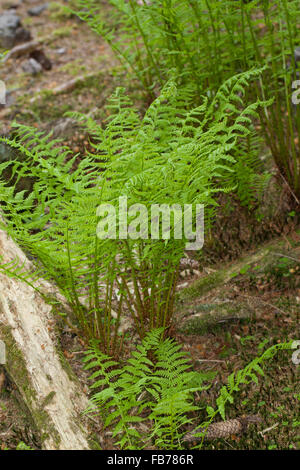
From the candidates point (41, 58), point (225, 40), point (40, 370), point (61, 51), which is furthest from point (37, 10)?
point (40, 370)

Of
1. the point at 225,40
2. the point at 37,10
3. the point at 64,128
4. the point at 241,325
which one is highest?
the point at 37,10

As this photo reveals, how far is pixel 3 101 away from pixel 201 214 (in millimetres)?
2910

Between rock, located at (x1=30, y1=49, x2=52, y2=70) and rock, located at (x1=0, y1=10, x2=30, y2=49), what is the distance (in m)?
0.44

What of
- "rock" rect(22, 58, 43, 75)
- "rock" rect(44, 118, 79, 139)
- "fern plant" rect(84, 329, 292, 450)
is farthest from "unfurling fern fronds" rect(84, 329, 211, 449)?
"rock" rect(22, 58, 43, 75)

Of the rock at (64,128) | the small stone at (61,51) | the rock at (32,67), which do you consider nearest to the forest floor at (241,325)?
the rock at (64,128)

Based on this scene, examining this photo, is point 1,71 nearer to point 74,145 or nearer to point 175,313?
point 74,145

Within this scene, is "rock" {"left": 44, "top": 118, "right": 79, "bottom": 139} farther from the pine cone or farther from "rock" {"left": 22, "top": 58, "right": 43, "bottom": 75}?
the pine cone

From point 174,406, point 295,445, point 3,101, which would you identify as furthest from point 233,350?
point 3,101

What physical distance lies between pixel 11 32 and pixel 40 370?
4462 millimetres

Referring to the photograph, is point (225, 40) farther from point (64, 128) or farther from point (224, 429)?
point (224, 429)

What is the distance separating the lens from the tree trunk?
5.49 ft

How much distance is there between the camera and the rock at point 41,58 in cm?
464

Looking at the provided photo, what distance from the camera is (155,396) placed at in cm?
168
